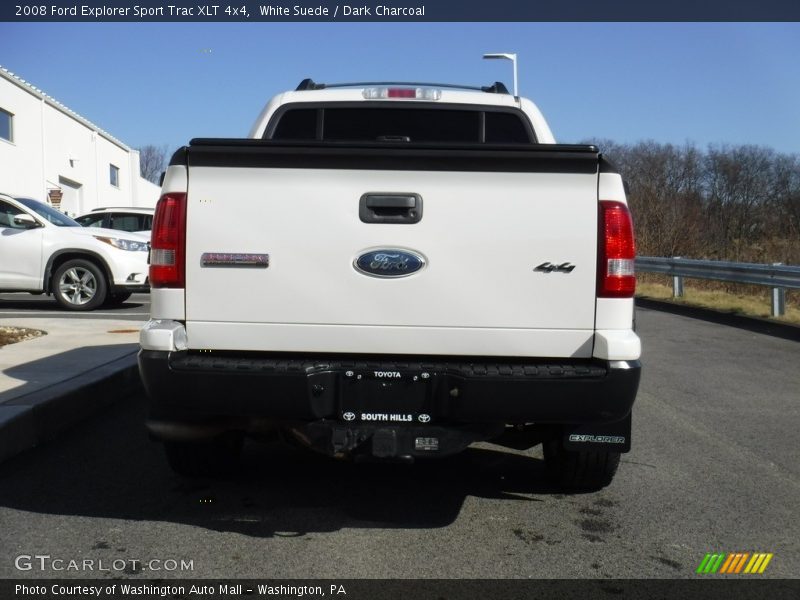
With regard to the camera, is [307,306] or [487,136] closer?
[307,306]

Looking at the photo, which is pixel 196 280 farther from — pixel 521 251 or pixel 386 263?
pixel 521 251

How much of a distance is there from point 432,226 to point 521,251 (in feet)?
1.23

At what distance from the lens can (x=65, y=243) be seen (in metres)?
12.2

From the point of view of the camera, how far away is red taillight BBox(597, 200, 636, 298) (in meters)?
3.34

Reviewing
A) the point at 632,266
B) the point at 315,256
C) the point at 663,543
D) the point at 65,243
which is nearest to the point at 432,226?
the point at 315,256

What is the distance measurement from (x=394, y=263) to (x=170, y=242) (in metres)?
0.93

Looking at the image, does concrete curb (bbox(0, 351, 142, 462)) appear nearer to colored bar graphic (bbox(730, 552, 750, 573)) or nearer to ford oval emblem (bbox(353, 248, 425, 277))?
ford oval emblem (bbox(353, 248, 425, 277))

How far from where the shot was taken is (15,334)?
893 centimetres

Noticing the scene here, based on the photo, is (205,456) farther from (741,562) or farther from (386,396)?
(741,562)

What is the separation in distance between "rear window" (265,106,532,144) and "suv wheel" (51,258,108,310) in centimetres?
791

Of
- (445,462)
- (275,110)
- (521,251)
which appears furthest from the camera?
(275,110)

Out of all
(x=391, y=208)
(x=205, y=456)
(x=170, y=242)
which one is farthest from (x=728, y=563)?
(x=170, y=242)

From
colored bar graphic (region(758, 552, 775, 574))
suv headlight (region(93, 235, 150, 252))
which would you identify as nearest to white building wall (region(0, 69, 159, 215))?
suv headlight (region(93, 235, 150, 252))
